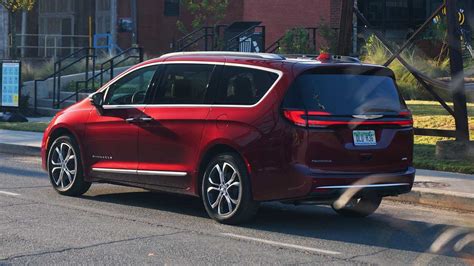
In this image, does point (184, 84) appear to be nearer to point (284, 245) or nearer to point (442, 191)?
point (284, 245)

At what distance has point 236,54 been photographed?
9.39 metres

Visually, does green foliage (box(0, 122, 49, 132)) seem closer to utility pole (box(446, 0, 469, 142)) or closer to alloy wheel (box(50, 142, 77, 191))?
alloy wheel (box(50, 142, 77, 191))

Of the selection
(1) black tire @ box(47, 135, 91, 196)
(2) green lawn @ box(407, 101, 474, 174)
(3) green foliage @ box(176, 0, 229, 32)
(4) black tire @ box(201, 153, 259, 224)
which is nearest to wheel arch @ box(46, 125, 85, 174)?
(1) black tire @ box(47, 135, 91, 196)

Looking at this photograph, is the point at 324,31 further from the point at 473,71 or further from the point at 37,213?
the point at 37,213

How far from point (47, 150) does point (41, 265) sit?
14.1 feet

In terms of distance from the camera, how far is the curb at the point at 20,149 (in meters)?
16.0

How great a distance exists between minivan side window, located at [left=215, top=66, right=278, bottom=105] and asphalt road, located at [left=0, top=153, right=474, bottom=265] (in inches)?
54.2

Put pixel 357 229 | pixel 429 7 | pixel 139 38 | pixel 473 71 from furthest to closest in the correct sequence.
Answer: pixel 139 38
pixel 429 7
pixel 473 71
pixel 357 229

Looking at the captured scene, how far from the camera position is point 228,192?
879 centimetres

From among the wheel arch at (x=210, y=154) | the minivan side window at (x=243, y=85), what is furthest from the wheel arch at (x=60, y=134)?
the minivan side window at (x=243, y=85)

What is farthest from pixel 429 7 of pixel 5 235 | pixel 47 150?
pixel 5 235

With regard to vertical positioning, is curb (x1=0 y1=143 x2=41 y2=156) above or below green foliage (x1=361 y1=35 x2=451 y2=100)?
below

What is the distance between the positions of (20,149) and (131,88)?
7.17 metres

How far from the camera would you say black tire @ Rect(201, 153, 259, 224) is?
859 cm
